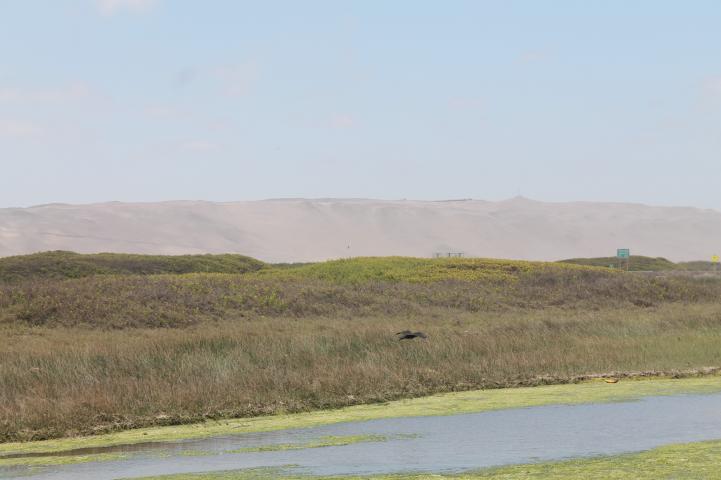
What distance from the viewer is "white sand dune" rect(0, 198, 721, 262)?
4887 inches

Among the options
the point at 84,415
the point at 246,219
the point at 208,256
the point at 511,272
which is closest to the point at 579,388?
the point at 84,415

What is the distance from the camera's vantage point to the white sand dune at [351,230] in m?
124

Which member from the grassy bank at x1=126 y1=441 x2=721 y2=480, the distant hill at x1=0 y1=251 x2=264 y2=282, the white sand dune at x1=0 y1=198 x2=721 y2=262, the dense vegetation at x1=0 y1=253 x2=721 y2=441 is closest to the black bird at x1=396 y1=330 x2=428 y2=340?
the dense vegetation at x1=0 y1=253 x2=721 y2=441

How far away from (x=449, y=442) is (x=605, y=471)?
8.34 feet

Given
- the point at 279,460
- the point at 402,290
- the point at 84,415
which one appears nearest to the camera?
the point at 279,460

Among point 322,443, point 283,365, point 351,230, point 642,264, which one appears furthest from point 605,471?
point 351,230

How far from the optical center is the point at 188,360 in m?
17.9

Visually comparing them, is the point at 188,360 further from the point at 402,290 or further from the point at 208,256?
the point at 208,256

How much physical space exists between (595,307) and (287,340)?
16.0m

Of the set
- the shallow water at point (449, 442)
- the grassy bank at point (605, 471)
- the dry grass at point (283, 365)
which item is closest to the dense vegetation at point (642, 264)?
the dry grass at point (283, 365)

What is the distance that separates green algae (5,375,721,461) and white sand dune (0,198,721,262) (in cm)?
9750

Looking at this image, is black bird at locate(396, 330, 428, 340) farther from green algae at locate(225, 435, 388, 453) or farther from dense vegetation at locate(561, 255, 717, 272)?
dense vegetation at locate(561, 255, 717, 272)

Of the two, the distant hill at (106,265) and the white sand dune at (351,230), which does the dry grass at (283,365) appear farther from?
the white sand dune at (351,230)

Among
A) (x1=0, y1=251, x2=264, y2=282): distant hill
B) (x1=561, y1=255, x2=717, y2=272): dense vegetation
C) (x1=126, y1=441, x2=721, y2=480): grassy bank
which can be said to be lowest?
(x1=561, y1=255, x2=717, y2=272): dense vegetation
